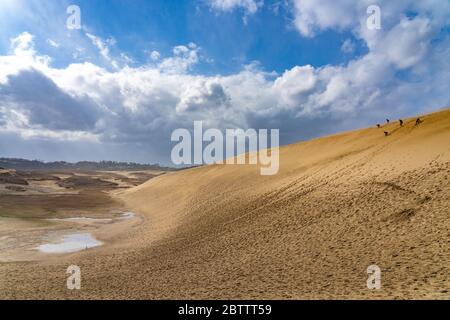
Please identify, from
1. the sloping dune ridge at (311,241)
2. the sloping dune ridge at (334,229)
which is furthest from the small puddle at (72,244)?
the sloping dune ridge at (334,229)

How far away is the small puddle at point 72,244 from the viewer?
1161 inches

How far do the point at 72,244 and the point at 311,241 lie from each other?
2164cm

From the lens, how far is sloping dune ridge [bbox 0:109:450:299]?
50.8 feet

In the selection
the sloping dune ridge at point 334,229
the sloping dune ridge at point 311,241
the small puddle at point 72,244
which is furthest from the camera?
the small puddle at point 72,244

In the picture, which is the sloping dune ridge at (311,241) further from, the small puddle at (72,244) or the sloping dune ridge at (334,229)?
the small puddle at (72,244)

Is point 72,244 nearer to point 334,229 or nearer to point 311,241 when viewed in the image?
point 311,241

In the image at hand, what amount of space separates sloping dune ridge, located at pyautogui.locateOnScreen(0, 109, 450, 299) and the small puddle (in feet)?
9.59

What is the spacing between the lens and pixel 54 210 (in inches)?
2152

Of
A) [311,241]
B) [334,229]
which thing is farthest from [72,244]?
[334,229]

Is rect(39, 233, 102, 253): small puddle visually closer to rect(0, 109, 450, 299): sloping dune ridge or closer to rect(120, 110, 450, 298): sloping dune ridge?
rect(0, 109, 450, 299): sloping dune ridge

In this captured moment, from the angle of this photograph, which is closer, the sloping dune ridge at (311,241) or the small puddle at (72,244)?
the sloping dune ridge at (311,241)

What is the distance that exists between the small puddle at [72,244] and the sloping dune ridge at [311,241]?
2.92m

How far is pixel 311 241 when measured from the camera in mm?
21125

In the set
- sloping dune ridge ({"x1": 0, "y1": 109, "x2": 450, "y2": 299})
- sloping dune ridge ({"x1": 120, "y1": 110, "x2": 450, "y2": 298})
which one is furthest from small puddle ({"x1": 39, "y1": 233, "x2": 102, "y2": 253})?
sloping dune ridge ({"x1": 120, "y1": 110, "x2": 450, "y2": 298})
